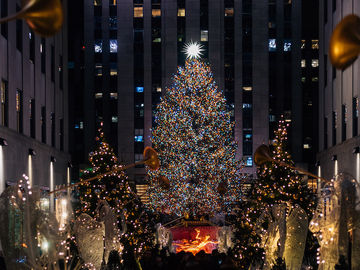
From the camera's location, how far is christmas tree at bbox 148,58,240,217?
127 ft

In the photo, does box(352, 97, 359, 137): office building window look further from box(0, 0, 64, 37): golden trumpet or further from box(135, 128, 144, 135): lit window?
box(135, 128, 144, 135): lit window

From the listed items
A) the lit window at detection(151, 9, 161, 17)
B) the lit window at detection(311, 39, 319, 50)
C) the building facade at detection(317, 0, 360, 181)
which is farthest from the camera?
the lit window at detection(311, 39, 319, 50)

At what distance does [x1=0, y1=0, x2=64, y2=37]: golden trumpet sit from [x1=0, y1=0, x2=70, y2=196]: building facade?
723 inches

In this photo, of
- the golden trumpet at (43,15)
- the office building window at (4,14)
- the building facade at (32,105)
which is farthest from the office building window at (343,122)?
the golden trumpet at (43,15)

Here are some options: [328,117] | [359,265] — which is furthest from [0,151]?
[328,117]

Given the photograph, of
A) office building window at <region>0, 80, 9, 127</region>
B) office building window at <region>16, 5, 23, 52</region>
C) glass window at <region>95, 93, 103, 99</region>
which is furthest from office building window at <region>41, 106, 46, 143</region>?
glass window at <region>95, 93, 103, 99</region>

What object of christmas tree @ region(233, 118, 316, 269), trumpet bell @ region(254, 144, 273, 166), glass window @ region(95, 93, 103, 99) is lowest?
christmas tree @ region(233, 118, 316, 269)

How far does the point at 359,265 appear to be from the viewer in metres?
8.15

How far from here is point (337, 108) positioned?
112 feet

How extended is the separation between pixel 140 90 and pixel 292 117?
15.6 metres

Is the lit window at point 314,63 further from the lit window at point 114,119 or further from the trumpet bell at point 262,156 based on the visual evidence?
the trumpet bell at point 262,156

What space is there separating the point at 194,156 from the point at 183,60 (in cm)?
1851

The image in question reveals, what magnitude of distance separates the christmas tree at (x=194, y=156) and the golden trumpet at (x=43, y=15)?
3362 centimetres

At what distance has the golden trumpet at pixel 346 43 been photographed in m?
4.65
